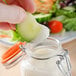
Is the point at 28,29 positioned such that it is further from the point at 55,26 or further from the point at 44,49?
the point at 55,26

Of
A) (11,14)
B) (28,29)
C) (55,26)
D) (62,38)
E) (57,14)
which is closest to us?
(11,14)

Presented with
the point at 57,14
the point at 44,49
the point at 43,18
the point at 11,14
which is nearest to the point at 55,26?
the point at 43,18

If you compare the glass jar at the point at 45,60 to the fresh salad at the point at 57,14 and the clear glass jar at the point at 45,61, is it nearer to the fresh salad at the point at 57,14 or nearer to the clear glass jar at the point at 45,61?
the clear glass jar at the point at 45,61

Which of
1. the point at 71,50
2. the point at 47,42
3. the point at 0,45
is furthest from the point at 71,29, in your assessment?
the point at 47,42

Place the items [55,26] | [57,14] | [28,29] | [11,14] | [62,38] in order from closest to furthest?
[11,14] < [28,29] < [62,38] < [55,26] < [57,14]

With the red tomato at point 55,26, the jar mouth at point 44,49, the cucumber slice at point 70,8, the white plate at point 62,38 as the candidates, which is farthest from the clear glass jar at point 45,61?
the cucumber slice at point 70,8

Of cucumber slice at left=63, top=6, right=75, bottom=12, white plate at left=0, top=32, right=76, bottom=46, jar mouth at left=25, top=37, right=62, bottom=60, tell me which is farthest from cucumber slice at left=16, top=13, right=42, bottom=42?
cucumber slice at left=63, top=6, right=75, bottom=12

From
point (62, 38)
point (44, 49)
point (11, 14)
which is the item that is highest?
point (11, 14)
